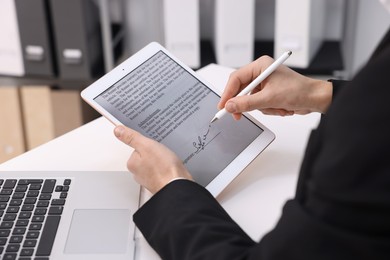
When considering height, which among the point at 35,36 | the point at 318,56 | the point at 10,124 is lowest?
the point at 10,124

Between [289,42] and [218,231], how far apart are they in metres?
1.09

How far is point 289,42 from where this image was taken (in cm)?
171

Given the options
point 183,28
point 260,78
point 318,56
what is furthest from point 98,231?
point 318,56

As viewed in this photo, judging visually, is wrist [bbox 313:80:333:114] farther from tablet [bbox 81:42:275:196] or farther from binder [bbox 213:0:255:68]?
binder [bbox 213:0:255:68]

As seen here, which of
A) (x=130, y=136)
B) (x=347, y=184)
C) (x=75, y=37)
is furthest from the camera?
(x=75, y=37)

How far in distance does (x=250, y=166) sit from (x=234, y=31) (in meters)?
0.82

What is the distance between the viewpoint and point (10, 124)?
1.96 meters

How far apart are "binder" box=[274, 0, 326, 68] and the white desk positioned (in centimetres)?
60

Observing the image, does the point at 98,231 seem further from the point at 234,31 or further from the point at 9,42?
the point at 9,42

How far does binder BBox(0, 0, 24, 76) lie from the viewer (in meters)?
1.75

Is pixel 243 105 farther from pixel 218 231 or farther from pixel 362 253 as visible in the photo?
pixel 362 253
